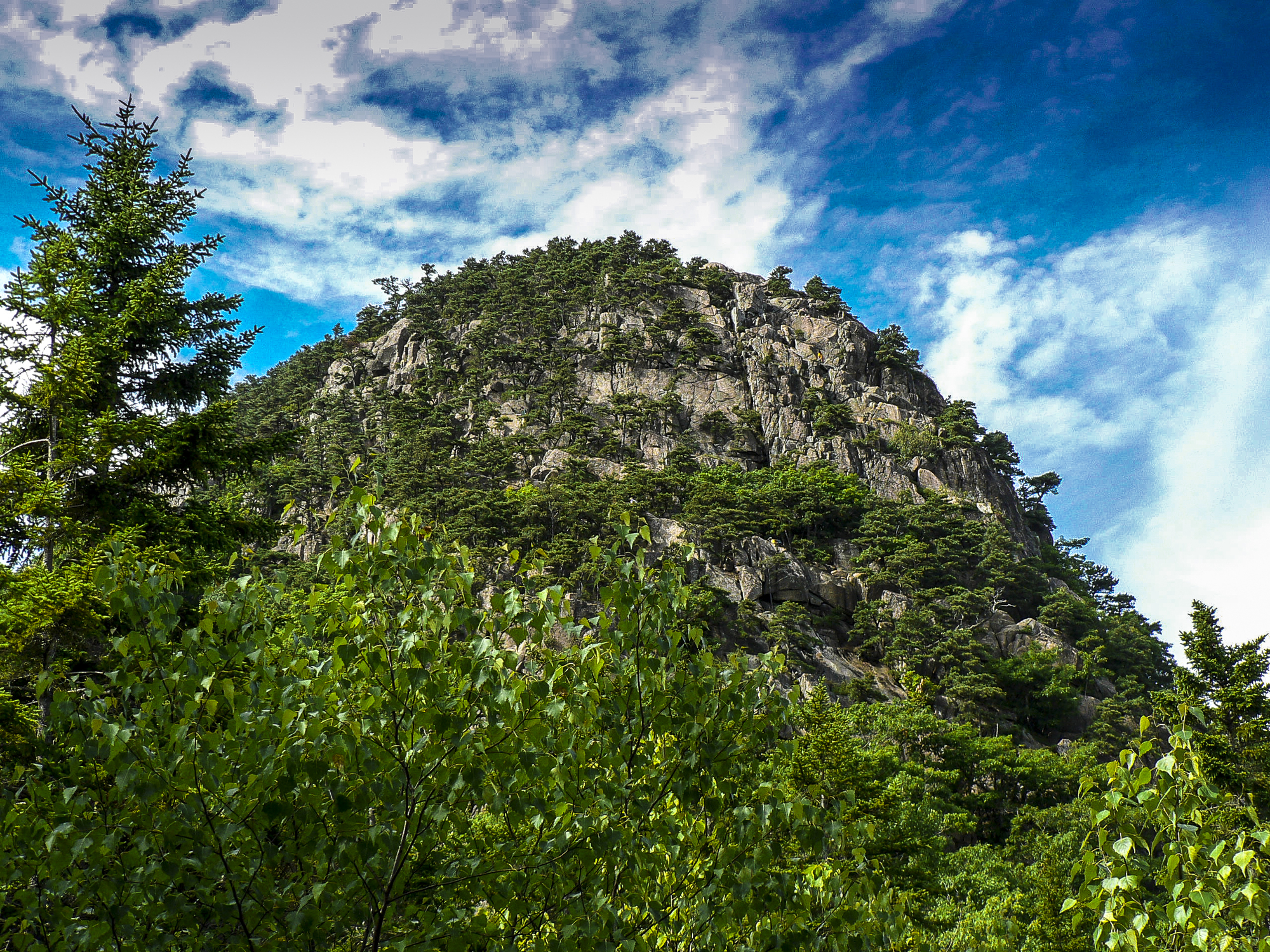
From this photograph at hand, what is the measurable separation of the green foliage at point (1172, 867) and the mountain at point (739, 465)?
1208 inches

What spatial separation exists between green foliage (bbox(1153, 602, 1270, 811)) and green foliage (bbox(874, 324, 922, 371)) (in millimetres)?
51990

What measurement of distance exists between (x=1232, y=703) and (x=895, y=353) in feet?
180

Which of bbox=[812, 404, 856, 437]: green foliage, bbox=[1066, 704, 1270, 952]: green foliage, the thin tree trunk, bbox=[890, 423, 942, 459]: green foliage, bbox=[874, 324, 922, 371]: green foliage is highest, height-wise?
bbox=[874, 324, 922, 371]: green foliage

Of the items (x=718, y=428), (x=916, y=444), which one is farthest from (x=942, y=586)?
(x=718, y=428)

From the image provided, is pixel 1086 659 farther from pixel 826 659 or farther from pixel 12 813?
pixel 12 813

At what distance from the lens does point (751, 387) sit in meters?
69.6

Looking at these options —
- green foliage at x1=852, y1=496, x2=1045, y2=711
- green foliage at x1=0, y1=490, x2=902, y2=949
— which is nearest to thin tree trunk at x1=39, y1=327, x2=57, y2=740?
green foliage at x1=0, y1=490, x2=902, y2=949

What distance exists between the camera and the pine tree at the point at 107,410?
938 cm

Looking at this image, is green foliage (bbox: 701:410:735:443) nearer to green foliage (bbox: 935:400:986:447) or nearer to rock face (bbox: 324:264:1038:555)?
rock face (bbox: 324:264:1038:555)

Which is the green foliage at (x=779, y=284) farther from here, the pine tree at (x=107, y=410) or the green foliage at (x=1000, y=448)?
the pine tree at (x=107, y=410)

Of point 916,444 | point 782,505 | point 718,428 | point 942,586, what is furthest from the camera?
point 718,428

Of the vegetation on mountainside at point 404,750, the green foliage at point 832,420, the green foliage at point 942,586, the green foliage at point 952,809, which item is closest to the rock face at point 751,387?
the green foliage at point 832,420

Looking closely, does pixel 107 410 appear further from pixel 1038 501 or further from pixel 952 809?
pixel 1038 501

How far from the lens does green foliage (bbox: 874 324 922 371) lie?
241 ft
